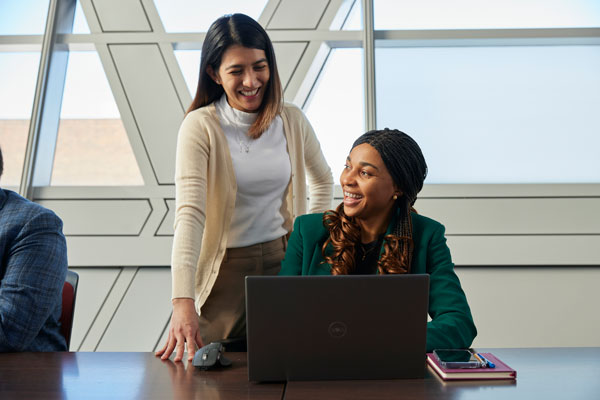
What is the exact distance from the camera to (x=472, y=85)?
3369 millimetres

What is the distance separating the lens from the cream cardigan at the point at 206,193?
1.58m

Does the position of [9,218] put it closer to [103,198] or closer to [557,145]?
[103,198]

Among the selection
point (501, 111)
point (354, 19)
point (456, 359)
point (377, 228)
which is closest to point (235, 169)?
point (377, 228)

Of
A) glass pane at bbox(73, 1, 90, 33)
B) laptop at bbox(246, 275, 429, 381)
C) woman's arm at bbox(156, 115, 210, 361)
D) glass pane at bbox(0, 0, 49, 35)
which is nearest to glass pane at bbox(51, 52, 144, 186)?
glass pane at bbox(73, 1, 90, 33)

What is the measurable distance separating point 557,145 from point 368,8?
4.62 ft

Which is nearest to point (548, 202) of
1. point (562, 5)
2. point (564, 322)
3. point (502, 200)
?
point (502, 200)

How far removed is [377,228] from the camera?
1.78 metres

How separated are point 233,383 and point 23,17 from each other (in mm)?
3279

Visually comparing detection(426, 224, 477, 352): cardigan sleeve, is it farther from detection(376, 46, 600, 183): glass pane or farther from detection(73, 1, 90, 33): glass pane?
detection(73, 1, 90, 33): glass pane

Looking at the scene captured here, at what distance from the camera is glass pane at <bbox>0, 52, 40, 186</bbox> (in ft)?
11.5

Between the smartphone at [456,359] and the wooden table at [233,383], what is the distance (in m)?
0.04

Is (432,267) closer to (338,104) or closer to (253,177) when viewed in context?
(253,177)

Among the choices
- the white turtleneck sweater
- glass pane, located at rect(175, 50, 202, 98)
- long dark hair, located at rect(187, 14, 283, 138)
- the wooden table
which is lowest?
the wooden table

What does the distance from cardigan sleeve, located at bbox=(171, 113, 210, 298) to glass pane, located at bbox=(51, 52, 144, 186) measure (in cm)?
186
